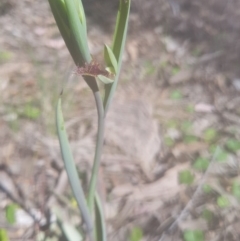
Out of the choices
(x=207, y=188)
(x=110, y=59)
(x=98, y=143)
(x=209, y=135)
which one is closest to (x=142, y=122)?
(x=209, y=135)

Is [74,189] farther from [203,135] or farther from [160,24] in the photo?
[160,24]

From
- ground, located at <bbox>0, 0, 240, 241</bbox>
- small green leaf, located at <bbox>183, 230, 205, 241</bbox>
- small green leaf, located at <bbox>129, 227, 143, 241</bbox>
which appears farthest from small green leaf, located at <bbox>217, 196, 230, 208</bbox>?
small green leaf, located at <bbox>129, 227, 143, 241</bbox>

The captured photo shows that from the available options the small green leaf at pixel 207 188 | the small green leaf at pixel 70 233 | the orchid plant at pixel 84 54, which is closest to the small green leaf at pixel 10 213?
the small green leaf at pixel 70 233

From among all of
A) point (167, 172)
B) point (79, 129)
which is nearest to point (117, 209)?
point (167, 172)

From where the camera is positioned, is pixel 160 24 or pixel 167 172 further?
pixel 160 24

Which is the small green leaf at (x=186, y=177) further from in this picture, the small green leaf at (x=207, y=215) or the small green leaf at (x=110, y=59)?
the small green leaf at (x=110, y=59)

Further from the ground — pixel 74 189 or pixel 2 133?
pixel 74 189

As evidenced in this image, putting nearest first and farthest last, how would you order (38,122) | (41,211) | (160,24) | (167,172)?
1. (41,211)
2. (167,172)
3. (38,122)
4. (160,24)
